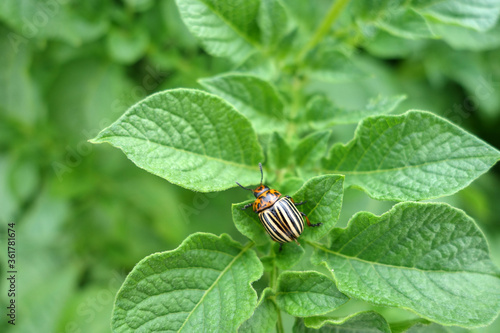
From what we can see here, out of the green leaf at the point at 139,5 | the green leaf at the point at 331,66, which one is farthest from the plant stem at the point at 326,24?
the green leaf at the point at 139,5

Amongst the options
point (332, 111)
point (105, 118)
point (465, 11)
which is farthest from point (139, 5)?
point (465, 11)

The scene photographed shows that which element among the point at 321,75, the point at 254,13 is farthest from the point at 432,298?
the point at 254,13

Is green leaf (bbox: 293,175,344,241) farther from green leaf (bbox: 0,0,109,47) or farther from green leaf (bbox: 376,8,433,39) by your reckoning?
green leaf (bbox: 0,0,109,47)

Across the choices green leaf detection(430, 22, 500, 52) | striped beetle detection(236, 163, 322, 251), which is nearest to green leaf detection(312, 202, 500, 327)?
striped beetle detection(236, 163, 322, 251)

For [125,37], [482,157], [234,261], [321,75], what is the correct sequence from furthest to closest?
1. [125,37]
2. [321,75]
3. [234,261]
4. [482,157]

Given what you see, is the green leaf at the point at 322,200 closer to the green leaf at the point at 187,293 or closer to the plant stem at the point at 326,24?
the green leaf at the point at 187,293

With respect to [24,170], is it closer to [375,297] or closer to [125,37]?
[125,37]

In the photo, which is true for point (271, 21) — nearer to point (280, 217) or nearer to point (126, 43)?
point (280, 217)
